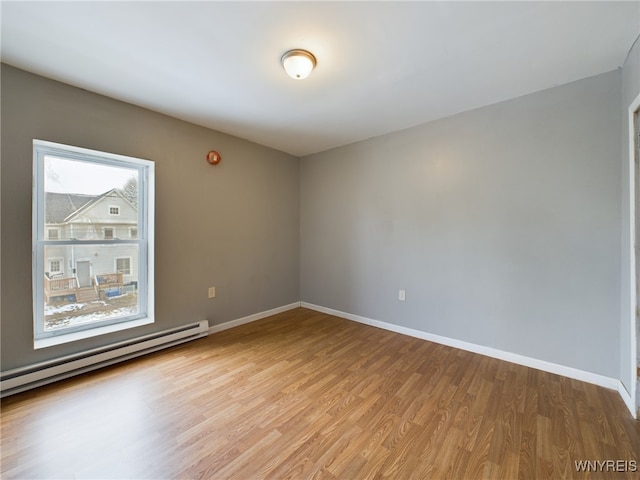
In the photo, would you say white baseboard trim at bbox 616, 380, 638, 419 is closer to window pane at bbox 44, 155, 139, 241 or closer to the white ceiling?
the white ceiling

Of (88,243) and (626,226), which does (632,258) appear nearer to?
(626,226)

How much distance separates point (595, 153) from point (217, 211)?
365 centimetres

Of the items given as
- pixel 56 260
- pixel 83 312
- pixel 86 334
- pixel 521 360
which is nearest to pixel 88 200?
pixel 56 260

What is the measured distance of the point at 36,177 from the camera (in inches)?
80.7

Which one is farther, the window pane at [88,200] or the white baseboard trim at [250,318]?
the white baseboard trim at [250,318]

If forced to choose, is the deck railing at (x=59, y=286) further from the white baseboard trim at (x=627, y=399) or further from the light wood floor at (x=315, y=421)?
the white baseboard trim at (x=627, y=399)

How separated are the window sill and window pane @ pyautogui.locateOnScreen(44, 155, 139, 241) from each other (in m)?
0.84

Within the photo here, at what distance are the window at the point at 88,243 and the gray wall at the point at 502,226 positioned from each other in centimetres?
246

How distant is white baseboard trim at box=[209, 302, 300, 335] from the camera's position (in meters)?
3.13

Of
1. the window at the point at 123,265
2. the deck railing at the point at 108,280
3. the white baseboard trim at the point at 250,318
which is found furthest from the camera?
the white baseboard trim at the point at 250,318

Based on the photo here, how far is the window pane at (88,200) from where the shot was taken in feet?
7.02

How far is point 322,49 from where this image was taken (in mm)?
1743

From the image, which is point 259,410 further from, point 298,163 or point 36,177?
point 298,163

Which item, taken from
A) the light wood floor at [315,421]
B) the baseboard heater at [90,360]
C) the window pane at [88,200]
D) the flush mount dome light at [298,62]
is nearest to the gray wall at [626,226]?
the light wood floor at [315,421]
